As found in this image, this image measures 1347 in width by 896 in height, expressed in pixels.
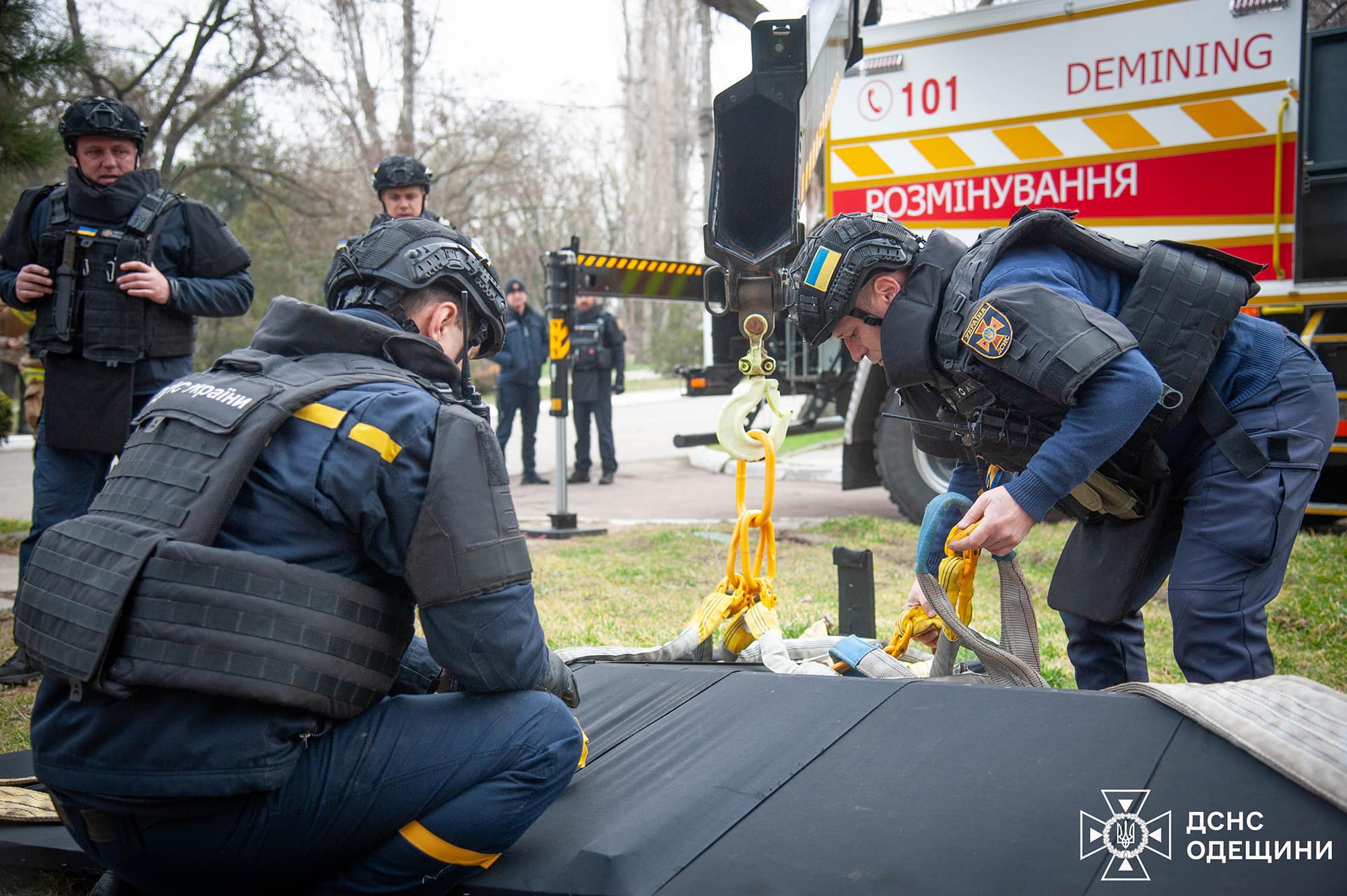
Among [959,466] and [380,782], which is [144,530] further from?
[959,466]

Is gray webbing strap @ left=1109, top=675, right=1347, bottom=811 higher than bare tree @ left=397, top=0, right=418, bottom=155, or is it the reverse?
A: bare tree @ left=397, top=0, right=418, bottom=155

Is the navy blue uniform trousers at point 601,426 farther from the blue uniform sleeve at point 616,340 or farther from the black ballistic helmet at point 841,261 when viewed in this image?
the black ballistic helmet at point 841,261

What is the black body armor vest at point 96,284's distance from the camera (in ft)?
13.7

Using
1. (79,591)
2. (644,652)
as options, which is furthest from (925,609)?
(79,591)

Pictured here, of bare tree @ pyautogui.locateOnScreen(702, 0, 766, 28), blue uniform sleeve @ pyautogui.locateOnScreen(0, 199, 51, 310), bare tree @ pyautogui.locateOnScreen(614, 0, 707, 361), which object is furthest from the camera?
bare tree @ pyautogui.locateOnScreen(614, 0, 707, 361)

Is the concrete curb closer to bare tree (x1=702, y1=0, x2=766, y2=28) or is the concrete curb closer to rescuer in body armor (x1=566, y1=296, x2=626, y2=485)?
rescuer in body armor (x1=566, y1=296, x2=626, y2=485)

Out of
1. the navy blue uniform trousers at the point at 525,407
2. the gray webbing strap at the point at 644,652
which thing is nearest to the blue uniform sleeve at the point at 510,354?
the navy blue uniform trousers at the point at 525,407

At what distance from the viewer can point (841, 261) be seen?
111 inches

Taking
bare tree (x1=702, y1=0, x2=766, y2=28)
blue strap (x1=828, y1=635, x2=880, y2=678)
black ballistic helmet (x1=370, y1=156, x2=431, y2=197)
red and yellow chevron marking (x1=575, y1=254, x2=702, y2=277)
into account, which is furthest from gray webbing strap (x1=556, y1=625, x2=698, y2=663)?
bare tree (x1=702, y1=0, x2=766, y2=28)

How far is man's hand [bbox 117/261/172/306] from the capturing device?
4.14m

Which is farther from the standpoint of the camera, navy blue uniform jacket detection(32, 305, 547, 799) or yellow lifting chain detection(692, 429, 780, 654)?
yellow lifting chain detection(692, 429, 780, 654)

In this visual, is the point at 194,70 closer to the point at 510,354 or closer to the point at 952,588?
the point at 510,354

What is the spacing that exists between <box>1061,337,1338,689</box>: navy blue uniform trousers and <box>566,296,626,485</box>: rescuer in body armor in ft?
25.2

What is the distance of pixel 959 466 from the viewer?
349 cm
